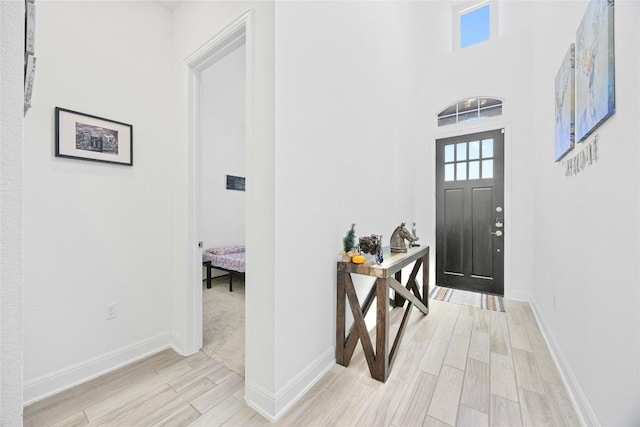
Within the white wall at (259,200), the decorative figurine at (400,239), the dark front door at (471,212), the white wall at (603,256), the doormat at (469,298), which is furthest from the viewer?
the dark front door at (471,212)

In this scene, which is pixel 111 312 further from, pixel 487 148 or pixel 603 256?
pixel 487 148

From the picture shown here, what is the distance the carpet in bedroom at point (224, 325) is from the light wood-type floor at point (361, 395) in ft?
0.36

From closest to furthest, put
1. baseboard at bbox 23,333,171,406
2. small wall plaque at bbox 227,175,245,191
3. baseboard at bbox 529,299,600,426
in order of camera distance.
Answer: baseboard at bbox 529,299,600,426 → baseboard at bbox 23,333,171,406 → small wall plaque at bbox 227,175,245,191

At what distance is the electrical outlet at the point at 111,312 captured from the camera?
5.97 feet

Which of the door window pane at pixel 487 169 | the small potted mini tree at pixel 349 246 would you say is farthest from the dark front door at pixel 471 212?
the small potted mini tree at pixel 349 246

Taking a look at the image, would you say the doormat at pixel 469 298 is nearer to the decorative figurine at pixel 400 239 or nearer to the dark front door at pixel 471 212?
the dark front door at pixel 471 212

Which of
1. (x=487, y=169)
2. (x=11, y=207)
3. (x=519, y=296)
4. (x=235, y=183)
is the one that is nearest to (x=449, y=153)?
(x=487, y=169)

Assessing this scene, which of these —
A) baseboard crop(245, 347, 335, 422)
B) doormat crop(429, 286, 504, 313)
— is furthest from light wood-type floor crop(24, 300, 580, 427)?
doormat crop(429, 286, 504, 313)

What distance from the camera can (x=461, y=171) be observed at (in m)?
3.56

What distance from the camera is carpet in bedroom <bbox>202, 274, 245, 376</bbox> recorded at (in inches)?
78.9

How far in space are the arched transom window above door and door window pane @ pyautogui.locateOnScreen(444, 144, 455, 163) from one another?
1.09 feet

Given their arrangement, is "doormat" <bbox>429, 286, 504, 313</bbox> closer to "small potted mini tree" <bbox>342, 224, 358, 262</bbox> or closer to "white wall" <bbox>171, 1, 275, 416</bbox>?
"small potted mini tree" <bbox>342, 224, 358, 262</bbox>

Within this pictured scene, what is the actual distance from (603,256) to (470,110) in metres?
2.94

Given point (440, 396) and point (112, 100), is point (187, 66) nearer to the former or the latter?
point (112, 100)
